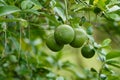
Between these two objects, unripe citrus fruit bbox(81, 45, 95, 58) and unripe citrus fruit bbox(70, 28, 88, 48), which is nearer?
unripe citrus fruit bbox(70, 28, 88, 48)

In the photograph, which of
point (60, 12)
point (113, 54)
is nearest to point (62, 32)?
point (60, 12)

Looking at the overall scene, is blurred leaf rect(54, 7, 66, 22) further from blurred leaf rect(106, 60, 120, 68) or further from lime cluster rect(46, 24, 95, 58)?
blurred leaf rect(106, 60, 120, 68)

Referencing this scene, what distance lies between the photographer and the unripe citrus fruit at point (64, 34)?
129 centimetres

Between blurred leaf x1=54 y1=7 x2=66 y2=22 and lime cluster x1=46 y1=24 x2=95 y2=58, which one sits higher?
blurred leaf x1=54 y1=7 x2=66 y2=22

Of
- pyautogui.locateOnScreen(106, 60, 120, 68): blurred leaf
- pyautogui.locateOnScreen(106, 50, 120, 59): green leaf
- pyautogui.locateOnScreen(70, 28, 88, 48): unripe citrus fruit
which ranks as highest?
pyautogui.locateOnScreen(70, 28, 88, 48): unripe citrus fruit

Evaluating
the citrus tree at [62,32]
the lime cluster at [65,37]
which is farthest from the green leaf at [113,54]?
the lime cluster at [65,37]

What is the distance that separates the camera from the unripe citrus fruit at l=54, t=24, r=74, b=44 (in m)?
1.29

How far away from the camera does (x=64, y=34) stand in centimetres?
131

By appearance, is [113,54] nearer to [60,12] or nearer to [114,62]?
[114,62]

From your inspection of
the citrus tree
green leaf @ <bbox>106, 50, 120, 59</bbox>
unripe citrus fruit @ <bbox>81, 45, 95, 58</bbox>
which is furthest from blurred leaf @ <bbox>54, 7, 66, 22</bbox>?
green leaf @ <bbox>106, 50, 120, 59</bbox>

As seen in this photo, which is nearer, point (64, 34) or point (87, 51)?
point (64, 34)

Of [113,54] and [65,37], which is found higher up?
[65,37]

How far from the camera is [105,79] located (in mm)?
1566

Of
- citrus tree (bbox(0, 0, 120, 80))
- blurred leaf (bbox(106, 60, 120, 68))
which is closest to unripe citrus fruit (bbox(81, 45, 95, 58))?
citrus tree (bbox(0, 0, 120, 80))
